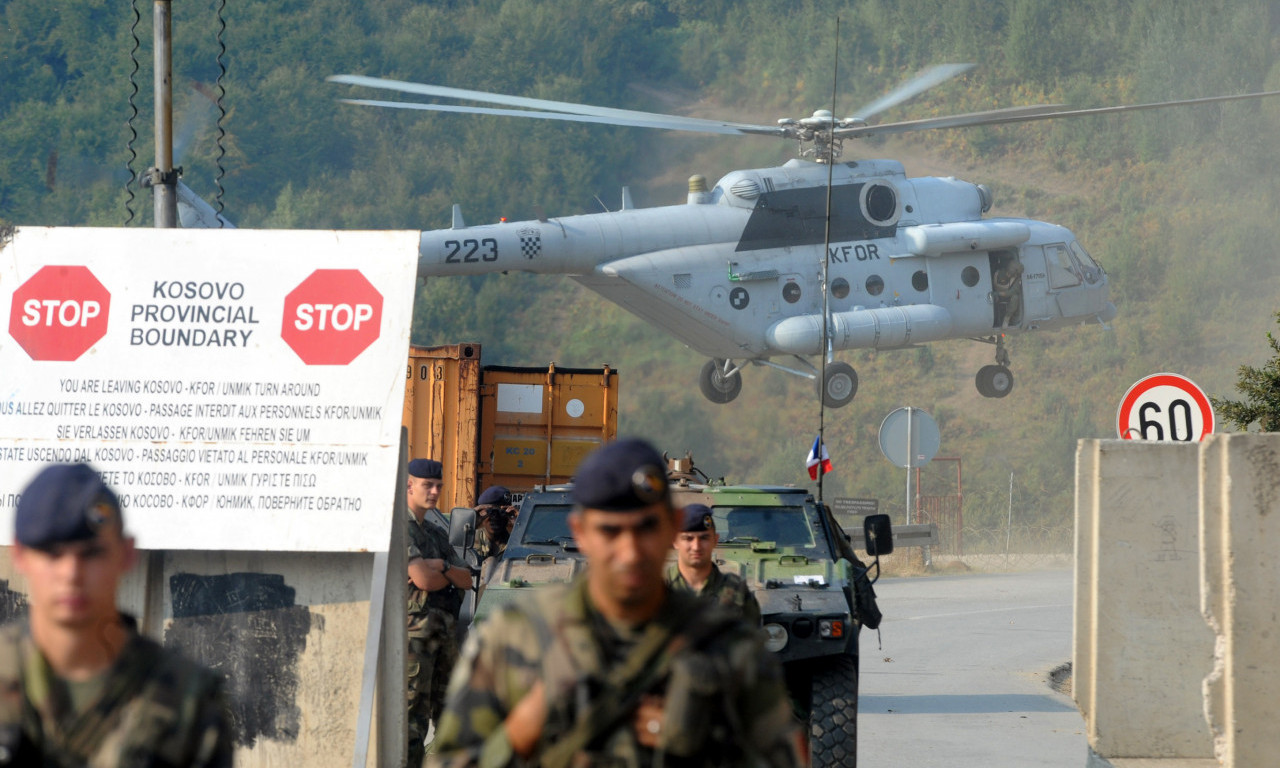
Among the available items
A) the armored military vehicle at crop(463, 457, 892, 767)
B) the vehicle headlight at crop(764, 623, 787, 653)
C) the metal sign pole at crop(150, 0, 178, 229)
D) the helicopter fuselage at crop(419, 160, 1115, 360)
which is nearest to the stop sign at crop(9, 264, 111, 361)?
the metal sign pole at crop(150, 0, 178, 229)

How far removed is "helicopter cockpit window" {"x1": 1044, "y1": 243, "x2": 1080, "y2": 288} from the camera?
30.9 meters

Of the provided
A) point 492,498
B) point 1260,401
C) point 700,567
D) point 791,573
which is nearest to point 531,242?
point 1260,401

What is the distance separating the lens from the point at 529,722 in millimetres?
2938

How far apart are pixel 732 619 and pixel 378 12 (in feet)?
265

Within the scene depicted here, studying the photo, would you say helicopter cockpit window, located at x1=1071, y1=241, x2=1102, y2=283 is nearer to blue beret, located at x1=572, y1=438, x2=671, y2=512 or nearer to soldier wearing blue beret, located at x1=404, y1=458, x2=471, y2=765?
soldier wearing blue beret, located at x1=404, y1=458, x2=471, y2=765

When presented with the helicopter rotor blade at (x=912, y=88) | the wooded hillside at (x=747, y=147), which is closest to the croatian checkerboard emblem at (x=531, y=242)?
the helicopter rotor blade at (x=912, y=88)

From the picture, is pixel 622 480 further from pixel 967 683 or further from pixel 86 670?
pixel 967 683

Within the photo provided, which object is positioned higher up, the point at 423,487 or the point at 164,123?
the point at 164,123

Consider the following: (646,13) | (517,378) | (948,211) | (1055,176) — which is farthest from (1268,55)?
(517,378)

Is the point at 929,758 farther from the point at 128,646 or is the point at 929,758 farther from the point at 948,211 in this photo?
the point at 948,211

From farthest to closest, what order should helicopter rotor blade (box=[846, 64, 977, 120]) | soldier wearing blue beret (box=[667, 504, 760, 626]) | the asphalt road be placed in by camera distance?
helicopter rotor blade (box=[846, 64, 977, 120]), the asphalt road, soldier wearing blue beret (box=[667, 504, 760, 626])

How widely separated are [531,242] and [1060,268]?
34.0ft

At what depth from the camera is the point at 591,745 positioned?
2912mm

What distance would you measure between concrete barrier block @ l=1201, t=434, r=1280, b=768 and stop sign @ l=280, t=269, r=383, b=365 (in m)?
3.39
